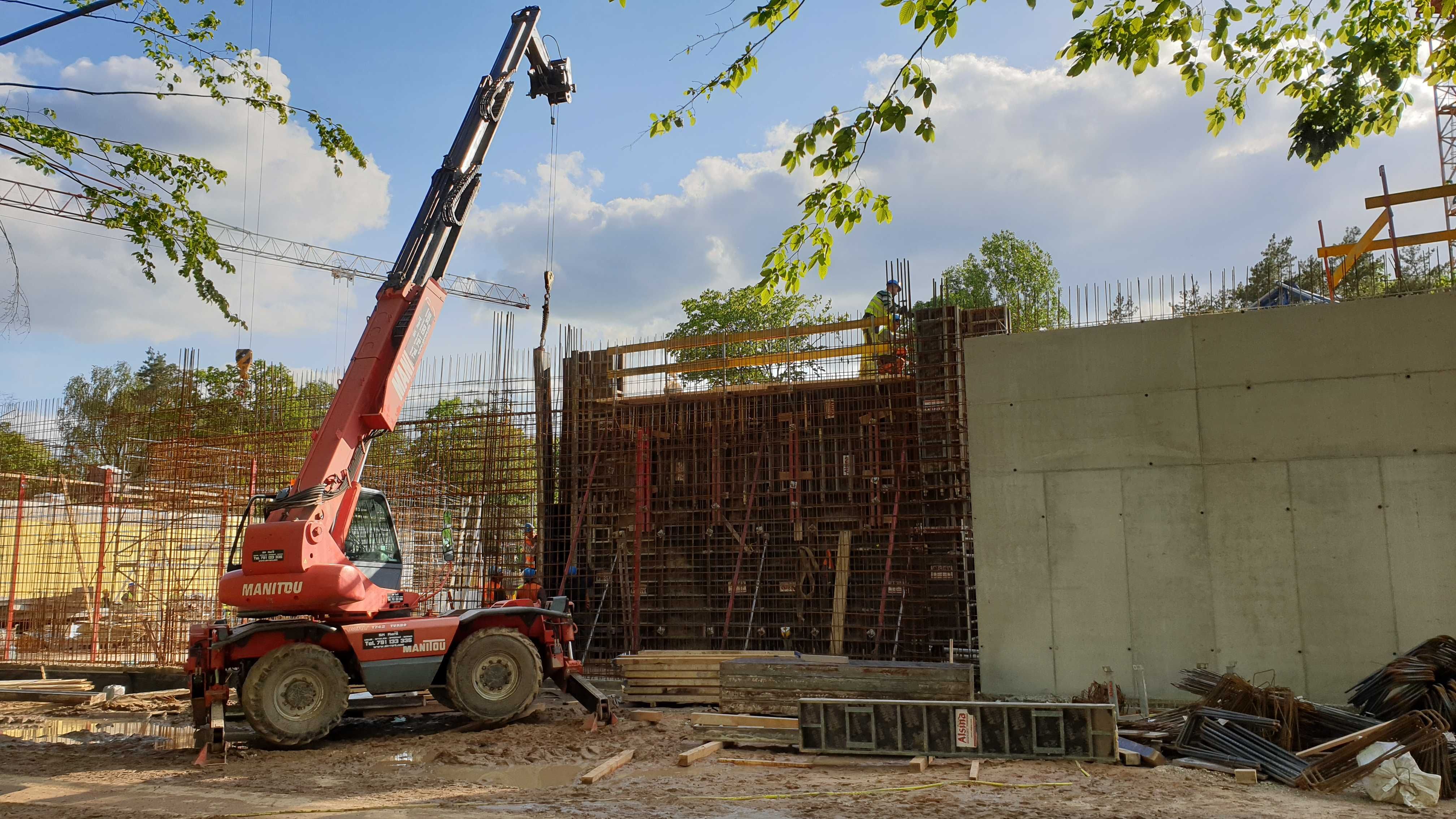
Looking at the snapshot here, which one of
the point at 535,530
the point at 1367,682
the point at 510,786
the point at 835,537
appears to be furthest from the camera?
the point at 535,530

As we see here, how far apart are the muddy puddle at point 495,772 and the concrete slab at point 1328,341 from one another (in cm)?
861

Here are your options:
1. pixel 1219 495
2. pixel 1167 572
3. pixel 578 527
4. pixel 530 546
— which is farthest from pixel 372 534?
pixel 1219 495

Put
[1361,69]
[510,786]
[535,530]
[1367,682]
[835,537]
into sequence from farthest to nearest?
[535,530], [835,537], [1367,682], [510,786], [1361,69]

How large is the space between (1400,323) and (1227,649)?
13.9 feet

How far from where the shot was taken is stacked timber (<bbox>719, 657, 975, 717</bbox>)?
10547mm

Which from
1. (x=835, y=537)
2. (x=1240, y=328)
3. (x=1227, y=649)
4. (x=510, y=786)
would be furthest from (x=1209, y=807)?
(x=835, y=537)

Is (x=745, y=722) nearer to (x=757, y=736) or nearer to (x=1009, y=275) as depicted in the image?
(x=757, y=736)

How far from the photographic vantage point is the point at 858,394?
594 inches

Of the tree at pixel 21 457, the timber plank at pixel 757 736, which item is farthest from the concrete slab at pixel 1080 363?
the tree at pixel 21 457

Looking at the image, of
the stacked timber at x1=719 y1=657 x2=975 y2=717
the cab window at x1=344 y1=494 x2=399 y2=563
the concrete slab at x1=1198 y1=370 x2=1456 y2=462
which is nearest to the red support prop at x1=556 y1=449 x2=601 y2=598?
the cab window at x1=344 y1=494 x2=399 y2=563

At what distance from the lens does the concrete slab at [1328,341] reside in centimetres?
1084

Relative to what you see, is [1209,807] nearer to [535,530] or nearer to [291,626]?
[291,626]

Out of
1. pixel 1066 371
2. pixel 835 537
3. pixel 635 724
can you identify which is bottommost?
pixel 635 724

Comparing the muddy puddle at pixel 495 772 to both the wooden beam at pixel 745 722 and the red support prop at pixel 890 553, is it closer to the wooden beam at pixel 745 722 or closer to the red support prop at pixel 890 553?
the wooden beam at pixel 745 722
